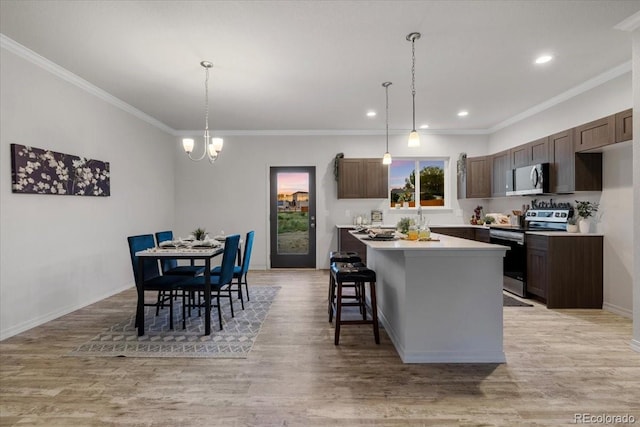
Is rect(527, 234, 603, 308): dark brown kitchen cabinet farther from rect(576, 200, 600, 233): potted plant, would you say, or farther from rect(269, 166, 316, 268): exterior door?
rect(269, 166, 316, 268): exterior door

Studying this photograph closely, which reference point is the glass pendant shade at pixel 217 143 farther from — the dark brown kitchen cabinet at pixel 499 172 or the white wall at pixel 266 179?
the dark brown kitchen cabinet at pixel 499 172

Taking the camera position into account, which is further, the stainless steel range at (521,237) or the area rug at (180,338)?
the stainless steel range at (521,237)

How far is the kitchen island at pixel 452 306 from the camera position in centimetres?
252

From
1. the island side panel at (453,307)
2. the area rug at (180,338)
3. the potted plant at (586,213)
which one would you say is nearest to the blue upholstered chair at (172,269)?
the area rug at (180,338)

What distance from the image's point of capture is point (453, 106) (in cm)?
488

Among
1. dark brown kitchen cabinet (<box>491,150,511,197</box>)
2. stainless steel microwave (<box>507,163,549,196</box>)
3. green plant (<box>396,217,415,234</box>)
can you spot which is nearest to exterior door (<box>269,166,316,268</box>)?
green plant (<box>396,217,415,234</box>)

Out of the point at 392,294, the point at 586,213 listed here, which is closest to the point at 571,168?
the point at 586,213

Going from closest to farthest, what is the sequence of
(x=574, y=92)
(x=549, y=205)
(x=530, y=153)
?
(x=574, y=92), (x=549, y=205), (x=530, y=153)

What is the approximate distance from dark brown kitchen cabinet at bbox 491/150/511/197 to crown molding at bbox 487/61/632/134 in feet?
2.07

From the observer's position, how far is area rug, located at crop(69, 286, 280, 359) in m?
2.71

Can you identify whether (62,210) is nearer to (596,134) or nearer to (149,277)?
(149,277)

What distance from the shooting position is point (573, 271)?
3873mm

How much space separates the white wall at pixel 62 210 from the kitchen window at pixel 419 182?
15.4 ft

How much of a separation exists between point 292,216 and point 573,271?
4522 mm
